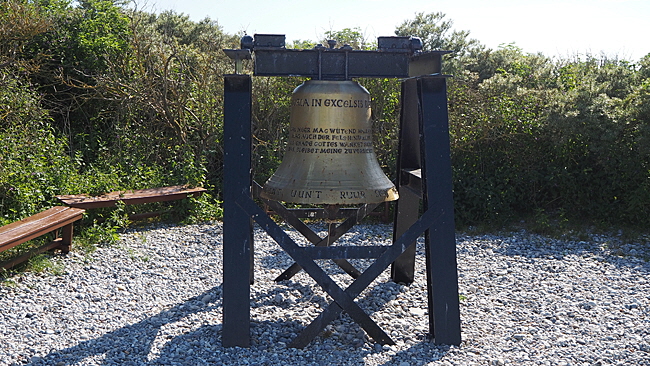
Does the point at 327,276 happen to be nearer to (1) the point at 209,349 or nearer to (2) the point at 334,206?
(2) the point at 334,206

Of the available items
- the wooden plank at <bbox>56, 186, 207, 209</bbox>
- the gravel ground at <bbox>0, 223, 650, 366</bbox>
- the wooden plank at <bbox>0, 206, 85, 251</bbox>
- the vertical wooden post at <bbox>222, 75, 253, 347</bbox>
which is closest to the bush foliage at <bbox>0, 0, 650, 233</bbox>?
the wooden plank at <bbox>56, 186, 207, 209</bbox>

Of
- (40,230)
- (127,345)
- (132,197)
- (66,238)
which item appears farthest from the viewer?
(132,197)

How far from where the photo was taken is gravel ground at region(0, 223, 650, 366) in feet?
11.5

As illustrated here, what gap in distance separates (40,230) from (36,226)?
0.09m

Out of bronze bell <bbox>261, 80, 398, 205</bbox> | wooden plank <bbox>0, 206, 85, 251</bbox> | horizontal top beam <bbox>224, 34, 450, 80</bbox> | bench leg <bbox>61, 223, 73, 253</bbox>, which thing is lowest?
bench leg <bbox>61, 223, 73, 253</bbox>

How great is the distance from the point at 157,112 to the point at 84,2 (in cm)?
323

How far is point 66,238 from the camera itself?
552 cm

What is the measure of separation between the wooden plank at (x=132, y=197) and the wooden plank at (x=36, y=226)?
34 cm

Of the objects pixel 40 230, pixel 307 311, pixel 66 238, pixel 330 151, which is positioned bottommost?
pixel 307 311

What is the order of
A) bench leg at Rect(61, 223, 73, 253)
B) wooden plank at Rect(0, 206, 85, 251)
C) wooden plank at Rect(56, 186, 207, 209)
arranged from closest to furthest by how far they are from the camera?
wooden plank at Rect(0, 206, 85, 251) → bench leg at Rect(61, 223, 73, 253) → wooden plank at Rect(56, 186, 207, 209)

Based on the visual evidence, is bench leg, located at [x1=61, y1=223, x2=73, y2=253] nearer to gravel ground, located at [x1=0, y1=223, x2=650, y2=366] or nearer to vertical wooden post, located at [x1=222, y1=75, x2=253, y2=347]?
gravel ground, located at [x1=0, y1=223, x2=650, y2=366]

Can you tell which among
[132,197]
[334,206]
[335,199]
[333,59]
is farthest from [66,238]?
[333,59]

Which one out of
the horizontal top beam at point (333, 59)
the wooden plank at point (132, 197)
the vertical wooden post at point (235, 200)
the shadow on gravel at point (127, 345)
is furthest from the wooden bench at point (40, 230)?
the horizontal top beam at point (333, 59)

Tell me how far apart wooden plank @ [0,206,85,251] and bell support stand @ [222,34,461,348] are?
2115 millimetres
